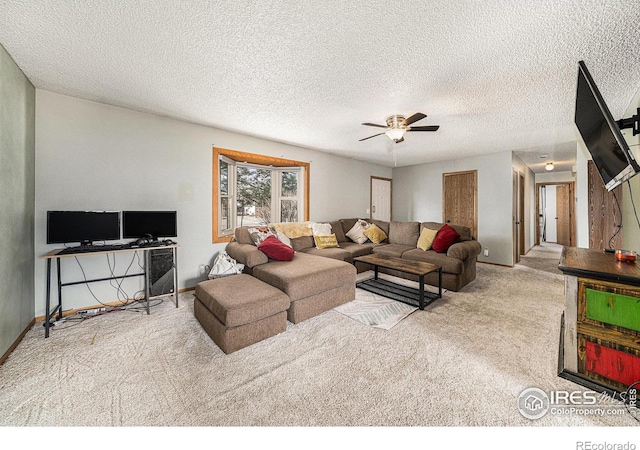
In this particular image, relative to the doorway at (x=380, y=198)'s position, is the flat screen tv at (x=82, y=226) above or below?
below

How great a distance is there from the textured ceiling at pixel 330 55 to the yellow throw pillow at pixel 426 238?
6.13 ft

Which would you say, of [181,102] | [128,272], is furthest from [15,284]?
[181,102]

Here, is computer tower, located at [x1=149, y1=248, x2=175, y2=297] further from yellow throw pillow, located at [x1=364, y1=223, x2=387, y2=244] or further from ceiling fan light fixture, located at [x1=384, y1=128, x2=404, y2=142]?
yellow throw pillow, located at [x1=364, y1=223, x2=387, y2=244]

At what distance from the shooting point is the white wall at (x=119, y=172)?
8.38 feet

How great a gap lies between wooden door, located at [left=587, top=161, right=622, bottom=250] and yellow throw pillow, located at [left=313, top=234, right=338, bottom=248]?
3751 millimetres

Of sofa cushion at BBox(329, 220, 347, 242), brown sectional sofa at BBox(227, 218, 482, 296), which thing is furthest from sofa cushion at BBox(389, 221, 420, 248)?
sofa cushion at BBox(329, 220, 347, 242)

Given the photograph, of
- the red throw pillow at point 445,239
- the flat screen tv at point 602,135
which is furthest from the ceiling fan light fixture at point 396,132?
the red throw pillow at point 445,239

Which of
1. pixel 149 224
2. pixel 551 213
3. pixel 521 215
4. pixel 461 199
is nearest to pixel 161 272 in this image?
pixel 149 224

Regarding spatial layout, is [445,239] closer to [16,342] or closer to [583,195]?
[583,195]

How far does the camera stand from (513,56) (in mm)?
1923

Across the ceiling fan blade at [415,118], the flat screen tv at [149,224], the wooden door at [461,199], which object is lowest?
the flat screen tv at [149,224]

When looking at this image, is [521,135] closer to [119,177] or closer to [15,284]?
[119,177]

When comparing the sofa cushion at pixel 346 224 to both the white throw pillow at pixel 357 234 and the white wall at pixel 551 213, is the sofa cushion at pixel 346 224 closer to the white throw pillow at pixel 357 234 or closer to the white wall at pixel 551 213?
the white throw pillow at pixel 357 234
